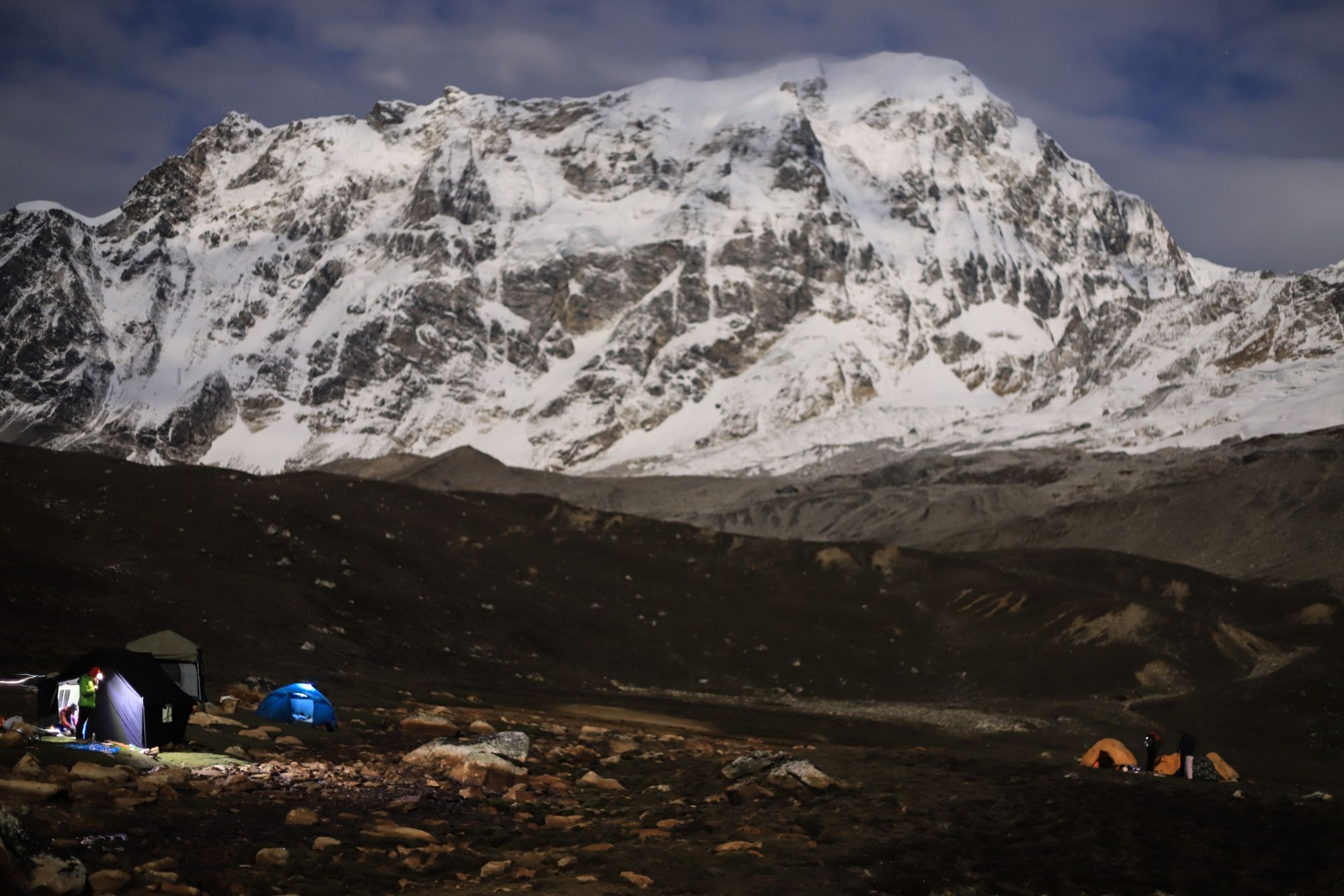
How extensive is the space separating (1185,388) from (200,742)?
190918 mm

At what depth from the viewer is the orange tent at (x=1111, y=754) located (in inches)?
1264

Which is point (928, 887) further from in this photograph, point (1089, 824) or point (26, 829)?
point (26, 829)

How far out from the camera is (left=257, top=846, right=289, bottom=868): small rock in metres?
19.9

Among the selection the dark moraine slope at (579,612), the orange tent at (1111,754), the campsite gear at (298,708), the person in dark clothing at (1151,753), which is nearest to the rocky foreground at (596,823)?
the campsite gear at (298,708)

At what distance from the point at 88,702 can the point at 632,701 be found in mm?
27527

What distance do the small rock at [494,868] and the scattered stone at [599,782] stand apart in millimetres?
7447

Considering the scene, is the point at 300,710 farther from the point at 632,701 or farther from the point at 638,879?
the point at 632,701

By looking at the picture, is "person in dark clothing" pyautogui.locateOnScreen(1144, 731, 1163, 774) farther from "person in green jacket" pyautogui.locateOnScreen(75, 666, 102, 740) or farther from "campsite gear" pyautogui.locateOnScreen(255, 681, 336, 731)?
"person in green jacket" pyautogui.locateOnScreen(75, 666, 102, 740)

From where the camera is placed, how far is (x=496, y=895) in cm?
1988

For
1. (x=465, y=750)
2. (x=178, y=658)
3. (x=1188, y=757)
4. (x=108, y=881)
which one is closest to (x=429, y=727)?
(x=465, y=750)

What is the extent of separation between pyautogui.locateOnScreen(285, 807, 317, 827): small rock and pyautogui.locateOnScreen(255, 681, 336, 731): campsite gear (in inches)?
310

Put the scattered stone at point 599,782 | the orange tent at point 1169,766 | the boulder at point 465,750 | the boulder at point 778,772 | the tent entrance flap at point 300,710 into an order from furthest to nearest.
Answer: the orange tent at point 1169,766
the tent entrance flap at point 300,710
the scattered stone at point 599,782
the boulder at point 778,772
the boulder at point 465,750

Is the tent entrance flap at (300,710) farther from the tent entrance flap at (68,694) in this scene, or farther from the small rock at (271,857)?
the small rock at (271,857)

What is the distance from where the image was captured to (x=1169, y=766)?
30828mm
